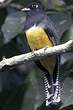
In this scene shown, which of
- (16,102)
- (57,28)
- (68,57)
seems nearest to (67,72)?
(68,57)

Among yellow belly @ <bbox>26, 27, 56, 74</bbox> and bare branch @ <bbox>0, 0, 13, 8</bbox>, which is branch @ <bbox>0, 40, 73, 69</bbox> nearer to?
yellow belly @ <bbox>26, 27, 56, 74</bbox>

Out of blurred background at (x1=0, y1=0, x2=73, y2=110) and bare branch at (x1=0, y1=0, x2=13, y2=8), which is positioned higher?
bare branch at (x1=0, y1=0, x2=13, y2=8)

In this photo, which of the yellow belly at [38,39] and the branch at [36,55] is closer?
the branch at [36,55]

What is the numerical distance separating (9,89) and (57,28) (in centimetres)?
87

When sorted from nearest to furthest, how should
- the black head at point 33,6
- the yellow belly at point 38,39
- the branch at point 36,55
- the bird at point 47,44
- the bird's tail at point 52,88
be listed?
the branch at point 36,55
the bird's tail at point 52,88
the bird at point 47,44
the yellow belly at point 38,39
the black head at point 33,6

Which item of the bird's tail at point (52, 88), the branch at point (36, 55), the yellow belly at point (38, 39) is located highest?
the branch at point (36, 55)

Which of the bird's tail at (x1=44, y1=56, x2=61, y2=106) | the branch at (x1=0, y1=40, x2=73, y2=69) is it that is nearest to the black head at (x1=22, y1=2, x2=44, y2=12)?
Answer: the bird's tail at (x1=44, y1=56, x2=61, y2=106)

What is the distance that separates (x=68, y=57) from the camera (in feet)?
13.0

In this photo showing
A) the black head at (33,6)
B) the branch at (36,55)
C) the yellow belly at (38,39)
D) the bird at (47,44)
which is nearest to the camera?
the branch at (36,55)

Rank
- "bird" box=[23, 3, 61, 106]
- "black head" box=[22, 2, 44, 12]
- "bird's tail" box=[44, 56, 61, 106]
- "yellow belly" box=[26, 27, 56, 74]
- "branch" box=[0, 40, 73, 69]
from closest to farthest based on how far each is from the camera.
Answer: "branch" box=[0, 40, 73, 69] → "bird's tail" box=[44, 56, 61, 106] → "bird" box=[23, 3, 61, 106] → "yellow belly" box=[26, 27, 56, 74] → "black head" box=[22, 2, 44, 12]

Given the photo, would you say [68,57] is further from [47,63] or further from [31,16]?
[31,16]

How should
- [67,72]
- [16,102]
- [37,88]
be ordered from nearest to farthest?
[67,72] < [37,88] < [16,102]

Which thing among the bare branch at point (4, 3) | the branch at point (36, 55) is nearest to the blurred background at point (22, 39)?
the bare branch at point (4, 3)

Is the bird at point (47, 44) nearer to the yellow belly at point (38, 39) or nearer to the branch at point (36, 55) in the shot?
the yellow belly at point (38, 39)
